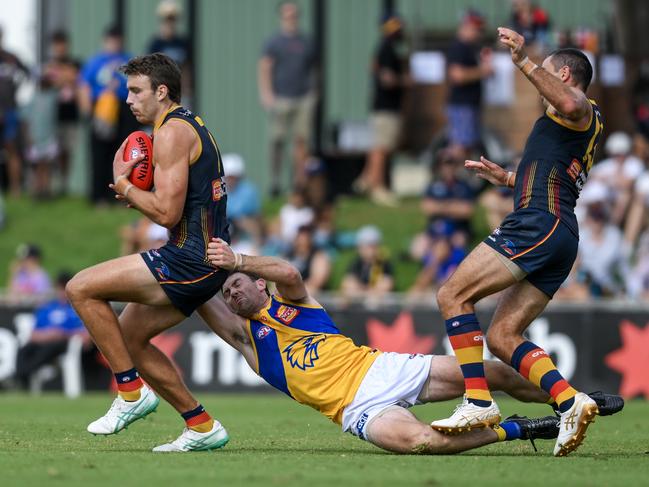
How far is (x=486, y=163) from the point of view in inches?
367

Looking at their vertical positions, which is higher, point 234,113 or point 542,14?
point 542,14

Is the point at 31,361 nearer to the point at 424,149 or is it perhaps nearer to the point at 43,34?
the point at 424,149

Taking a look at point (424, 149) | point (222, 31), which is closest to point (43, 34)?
point (222, 31)

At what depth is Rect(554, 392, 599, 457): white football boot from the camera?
827cm

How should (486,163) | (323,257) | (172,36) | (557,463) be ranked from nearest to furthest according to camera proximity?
(557,463) < (486,163) < (323,257) < (172,36)

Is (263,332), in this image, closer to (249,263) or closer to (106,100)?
(249,263)

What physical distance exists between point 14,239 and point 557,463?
14.8m

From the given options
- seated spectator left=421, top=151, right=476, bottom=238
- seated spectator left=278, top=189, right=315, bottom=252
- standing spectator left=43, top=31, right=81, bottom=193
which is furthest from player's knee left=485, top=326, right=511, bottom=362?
standing spectator left=43, top=31, right=81, bottom=193

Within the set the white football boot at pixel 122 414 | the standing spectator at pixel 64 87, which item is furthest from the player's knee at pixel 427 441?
the standing spectator at pixel 64 87

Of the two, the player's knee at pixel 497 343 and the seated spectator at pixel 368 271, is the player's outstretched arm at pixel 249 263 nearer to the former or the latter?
the player's knee at pixel 497 343

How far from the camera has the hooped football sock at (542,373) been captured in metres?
8.47

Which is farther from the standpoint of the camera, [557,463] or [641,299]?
[641,299]

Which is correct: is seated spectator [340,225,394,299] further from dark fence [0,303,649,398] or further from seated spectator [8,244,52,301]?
seated spectator [8,244,52,301]

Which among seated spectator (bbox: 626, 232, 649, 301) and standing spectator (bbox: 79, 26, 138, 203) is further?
standing spectator (bbox: 79, 26, 138, 203)
